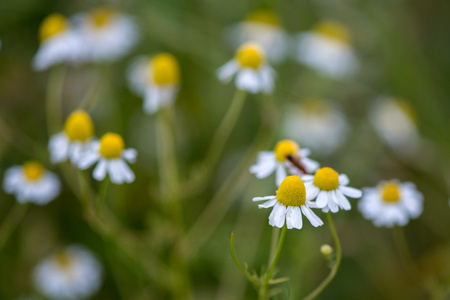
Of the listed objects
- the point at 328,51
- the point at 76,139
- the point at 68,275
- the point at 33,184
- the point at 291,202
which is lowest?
the point at 68,275

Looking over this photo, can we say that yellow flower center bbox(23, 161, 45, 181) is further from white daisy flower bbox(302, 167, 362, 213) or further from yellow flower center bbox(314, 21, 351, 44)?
yellow flower center bbox(314, 21, 351, 44)

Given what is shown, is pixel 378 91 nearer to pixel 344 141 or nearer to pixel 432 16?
pixel 344 141

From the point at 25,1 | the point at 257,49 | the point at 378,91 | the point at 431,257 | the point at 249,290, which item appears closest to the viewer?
the point at 257,49

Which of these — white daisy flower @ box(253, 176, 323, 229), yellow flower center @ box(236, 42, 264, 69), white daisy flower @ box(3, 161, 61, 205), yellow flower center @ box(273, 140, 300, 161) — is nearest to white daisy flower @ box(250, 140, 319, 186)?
yellow flower center @ box(273, 140, 300, 161)

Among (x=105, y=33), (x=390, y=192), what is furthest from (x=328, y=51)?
(x=390, y=192)

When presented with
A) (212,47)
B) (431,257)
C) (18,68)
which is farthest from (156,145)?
(431,257)

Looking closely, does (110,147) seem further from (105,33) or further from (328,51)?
(328,51)
